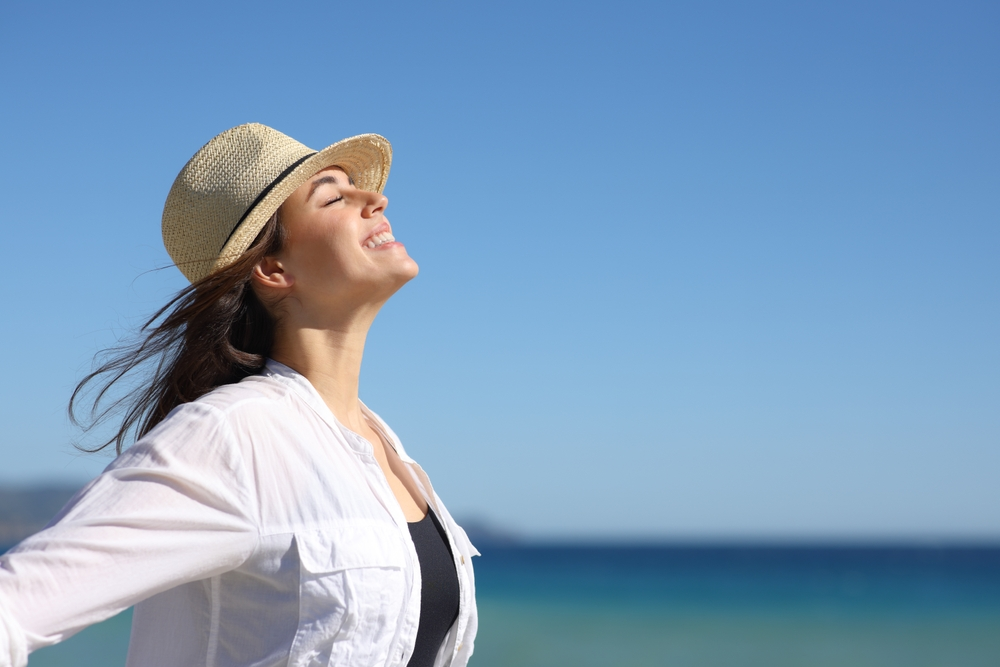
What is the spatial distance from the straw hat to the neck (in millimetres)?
232

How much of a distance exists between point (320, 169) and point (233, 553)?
104 cm

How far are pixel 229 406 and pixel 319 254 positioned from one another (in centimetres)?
55

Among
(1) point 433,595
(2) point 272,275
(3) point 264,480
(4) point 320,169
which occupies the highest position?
(4) point 320,169

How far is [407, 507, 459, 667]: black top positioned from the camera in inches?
69.6

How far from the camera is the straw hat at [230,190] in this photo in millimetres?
2004

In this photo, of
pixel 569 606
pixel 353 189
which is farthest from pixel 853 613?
pixel 353 189

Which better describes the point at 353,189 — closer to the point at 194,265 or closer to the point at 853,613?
the point at 194,265

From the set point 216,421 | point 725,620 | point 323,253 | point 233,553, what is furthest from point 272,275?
point 725,620

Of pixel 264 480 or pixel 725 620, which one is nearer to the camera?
pixel 264 480

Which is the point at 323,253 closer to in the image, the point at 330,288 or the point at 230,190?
the point at 330,288

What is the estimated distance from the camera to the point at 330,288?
2.06 meters

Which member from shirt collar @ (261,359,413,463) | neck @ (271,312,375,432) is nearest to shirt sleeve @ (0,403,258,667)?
shirt collar @ (261,359,413,463)

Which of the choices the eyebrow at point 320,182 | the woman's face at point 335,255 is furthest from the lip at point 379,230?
the eyebrow at point 320,182

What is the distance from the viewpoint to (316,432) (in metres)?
1.79
